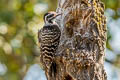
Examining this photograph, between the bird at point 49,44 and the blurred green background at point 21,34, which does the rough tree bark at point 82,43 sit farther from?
the blurred green background at point 21,34

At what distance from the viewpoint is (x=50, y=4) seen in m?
13.3

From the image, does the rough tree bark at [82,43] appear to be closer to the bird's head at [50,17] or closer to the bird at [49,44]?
the bird at [49,44]

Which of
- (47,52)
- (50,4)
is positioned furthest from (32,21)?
(47,52)

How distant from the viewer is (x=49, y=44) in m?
6.34

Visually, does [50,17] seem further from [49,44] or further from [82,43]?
[82,43]

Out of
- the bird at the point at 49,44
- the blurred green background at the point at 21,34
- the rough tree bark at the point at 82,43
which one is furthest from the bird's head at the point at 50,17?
the blurred green background at the point at 21,34

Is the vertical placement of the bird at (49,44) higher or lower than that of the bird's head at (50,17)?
lower

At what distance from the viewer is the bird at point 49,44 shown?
6.18 metres

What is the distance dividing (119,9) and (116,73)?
5.28 ft

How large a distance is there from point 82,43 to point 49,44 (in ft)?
1.52

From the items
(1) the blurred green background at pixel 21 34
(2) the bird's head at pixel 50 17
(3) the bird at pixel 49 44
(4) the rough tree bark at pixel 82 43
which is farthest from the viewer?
(1) the blurred green background at pixel 21 34

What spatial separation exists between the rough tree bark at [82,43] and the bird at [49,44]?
0.07m

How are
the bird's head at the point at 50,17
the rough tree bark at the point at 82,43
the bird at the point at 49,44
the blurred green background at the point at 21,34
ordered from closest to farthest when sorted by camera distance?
the rough tree bark at the point at 82,43
the bird at the point at 49,44
the bird's head at the point at 50,17
the blurred green background at the point at 21,34

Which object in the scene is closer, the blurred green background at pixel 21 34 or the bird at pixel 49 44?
the bird at pixel 49 44
